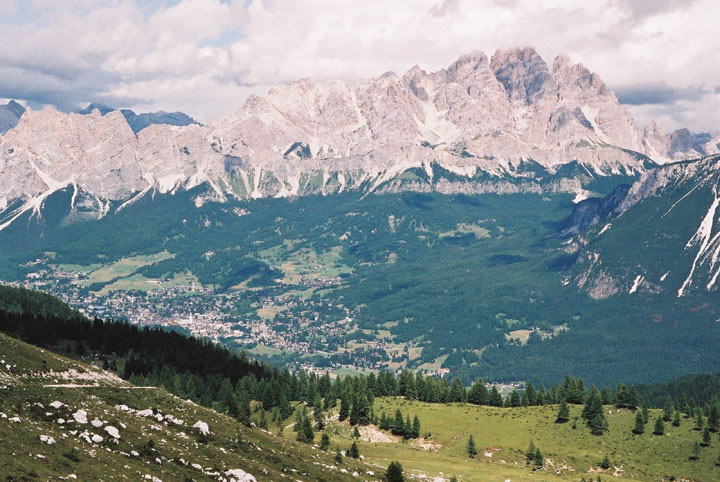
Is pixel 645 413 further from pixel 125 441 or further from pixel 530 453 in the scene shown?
pixel 125 441

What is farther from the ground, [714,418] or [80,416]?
[80,416]

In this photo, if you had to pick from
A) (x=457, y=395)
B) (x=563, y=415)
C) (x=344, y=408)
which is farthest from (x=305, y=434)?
(x=457, y=395)

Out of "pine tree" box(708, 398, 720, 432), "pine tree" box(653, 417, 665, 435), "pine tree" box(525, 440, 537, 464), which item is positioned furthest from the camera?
"pine tree" box(653, 417, 665, 435)

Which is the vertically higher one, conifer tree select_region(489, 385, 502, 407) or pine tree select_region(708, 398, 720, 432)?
pine tree select_region(708, 398, 720, 432)

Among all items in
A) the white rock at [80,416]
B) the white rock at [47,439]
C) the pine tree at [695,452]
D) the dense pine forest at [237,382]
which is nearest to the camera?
the white rock at [47,439]

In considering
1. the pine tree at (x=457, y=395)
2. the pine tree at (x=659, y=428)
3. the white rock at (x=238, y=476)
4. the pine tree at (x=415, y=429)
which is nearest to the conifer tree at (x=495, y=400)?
the pine tree at (x=457, y=395)

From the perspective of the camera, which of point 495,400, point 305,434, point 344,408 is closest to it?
point 305,434

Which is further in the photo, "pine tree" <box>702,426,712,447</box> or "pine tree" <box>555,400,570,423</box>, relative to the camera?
"pine tree" <box>555,400,570,423</box>

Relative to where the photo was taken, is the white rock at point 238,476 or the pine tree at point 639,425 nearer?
the white rock at point 238,476

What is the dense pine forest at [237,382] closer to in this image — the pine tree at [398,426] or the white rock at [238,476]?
the pine tree at [398,426]

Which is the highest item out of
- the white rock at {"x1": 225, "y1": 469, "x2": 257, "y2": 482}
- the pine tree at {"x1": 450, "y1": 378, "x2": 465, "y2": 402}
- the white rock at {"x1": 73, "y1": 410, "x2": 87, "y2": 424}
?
the white rock at {"x1": 73, "y1": 410, "x2": 87, "y2": 424}

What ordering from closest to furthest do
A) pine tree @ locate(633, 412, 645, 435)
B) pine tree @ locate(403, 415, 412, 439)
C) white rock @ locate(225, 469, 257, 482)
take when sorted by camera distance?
1. white rock @ locate(225, 469, 257, 482)
2. pine tree @ locate(633, 412, 645, 435)
3. pine tree @ locate(403, 415, 412, 439)

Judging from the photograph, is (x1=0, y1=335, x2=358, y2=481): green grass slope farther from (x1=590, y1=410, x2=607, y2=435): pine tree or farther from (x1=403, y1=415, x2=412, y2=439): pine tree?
(x1=590, y1=410, x2=607, y2=435): pine tree

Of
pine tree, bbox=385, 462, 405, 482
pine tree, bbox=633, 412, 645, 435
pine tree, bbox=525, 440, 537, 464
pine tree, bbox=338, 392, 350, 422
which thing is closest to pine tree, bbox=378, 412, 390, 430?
pine tree, bbox=338, 392, 350, 422
